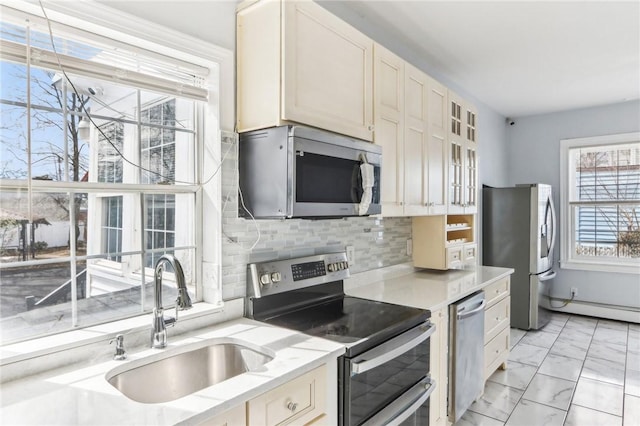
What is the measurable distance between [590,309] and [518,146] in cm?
228

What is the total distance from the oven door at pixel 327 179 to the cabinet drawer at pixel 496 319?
1.46 metres

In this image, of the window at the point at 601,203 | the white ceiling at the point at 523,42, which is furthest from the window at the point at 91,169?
the window at the point at 601,203

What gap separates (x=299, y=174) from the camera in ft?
5.29

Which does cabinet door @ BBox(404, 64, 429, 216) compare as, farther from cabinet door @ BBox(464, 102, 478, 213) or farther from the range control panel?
cabinet door @ BBox(464, 102, 478, 213)

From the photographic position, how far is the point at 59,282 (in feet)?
4.59

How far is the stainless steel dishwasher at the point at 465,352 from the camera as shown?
7.46 feet

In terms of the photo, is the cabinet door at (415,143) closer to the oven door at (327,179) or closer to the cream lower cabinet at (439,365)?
the oven door at (327,179)

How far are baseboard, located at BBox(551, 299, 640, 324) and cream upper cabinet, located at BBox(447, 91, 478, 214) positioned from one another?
9.29ft

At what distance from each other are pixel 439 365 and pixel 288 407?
121 cm

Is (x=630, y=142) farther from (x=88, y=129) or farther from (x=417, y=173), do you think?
(x=88, y=129)

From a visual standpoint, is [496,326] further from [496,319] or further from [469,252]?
[469,252]

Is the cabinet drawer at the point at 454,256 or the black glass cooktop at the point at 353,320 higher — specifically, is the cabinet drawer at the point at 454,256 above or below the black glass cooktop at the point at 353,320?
above

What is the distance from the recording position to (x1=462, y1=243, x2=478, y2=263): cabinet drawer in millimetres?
3225

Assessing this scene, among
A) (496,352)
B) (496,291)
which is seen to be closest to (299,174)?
(496,291)
